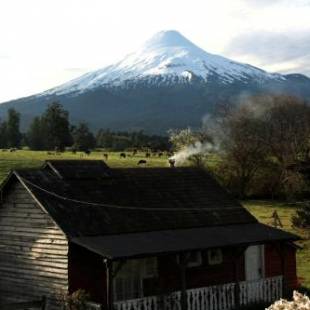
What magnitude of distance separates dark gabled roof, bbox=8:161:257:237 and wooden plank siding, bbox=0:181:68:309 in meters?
0.65

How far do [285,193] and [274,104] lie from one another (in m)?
17.6

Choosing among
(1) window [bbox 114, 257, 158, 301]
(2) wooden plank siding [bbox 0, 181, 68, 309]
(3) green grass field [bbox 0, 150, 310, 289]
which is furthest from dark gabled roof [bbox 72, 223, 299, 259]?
(3) green grass field [bbox 0, 150, 310, 289]

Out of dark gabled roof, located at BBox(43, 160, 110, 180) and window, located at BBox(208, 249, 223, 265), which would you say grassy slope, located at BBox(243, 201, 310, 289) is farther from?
dark gabled roof, located at BBox(43, 160, 110, 180)

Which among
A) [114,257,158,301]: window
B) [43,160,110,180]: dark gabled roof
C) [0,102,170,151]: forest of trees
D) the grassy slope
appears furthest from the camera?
[0,102,170,151]: forest of trees

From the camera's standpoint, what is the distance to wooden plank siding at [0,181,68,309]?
22047mm

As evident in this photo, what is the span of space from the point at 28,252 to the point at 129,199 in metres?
4.10

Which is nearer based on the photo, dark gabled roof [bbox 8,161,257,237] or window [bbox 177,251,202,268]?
dark gabled roof [bbox 8,161,257,237]

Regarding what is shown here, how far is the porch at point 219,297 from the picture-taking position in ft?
70.6

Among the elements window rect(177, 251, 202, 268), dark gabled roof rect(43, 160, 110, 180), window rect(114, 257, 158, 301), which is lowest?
window rect(114, 257, 158, 301)

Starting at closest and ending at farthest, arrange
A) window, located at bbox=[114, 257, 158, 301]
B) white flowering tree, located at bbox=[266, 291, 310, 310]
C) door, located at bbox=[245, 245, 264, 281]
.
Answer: white flowering tree, located at bbox=[266, 291, 310, 310]
window, located at bbox=[114, 257, 158, 301]
door, located at bbox=[245, 245, 264, 281]

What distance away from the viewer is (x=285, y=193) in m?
68.4

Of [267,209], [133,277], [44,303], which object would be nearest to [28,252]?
[44,303]

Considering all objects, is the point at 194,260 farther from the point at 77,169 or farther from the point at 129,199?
the point at 77,169

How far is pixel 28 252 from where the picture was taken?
23391mm
